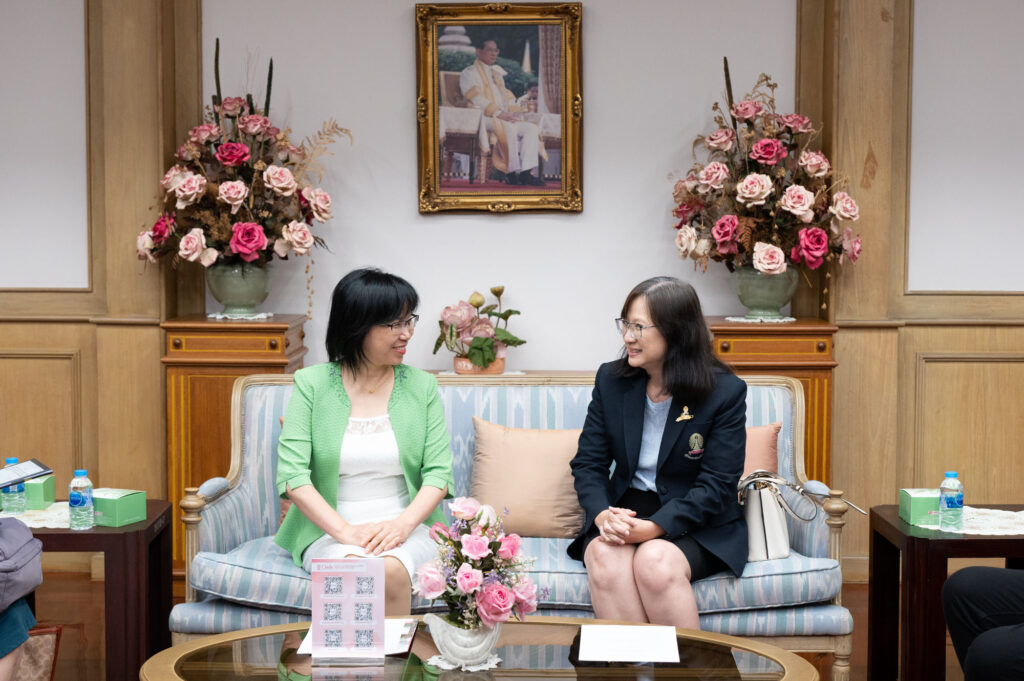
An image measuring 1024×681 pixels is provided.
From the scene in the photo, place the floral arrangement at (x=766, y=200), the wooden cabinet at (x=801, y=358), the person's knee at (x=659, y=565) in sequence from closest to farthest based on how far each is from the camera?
1. the person's knee at (x=659, y=565)
2. the floral arrangement at (x=766, y=200)
3. the wooden cabinet at (x=801, y=358)

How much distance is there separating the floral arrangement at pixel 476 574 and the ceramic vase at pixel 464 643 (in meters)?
0.02

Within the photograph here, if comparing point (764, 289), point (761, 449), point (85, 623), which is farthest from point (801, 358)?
point (85, 623)

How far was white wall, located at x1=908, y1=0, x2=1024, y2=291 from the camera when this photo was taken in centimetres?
474

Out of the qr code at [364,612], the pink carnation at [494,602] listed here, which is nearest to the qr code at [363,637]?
the qr code at [364,612]

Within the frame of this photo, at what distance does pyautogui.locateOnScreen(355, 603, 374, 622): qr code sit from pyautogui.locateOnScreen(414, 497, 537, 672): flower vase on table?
0.46ft

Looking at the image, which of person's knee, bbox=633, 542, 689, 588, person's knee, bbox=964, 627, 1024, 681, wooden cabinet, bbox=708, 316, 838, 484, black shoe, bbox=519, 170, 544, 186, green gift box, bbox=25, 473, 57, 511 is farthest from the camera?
black shoe, bbox=519, 170, 544, 186

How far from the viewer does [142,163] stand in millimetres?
4555

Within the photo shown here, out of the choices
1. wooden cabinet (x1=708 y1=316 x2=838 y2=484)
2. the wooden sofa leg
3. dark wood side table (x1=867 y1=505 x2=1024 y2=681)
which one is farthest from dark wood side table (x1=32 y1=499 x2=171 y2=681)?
wooden cabinet (x1=708 y1=316 x2=838 y2=484)

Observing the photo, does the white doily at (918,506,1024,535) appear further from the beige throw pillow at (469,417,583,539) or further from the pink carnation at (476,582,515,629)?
the pink carnation at (476,582,515,629)

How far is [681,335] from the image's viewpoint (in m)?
3.26

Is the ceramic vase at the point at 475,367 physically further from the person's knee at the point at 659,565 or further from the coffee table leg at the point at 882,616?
the coffee table leg at the point at 882,616

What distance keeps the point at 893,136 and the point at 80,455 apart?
12.5 ft

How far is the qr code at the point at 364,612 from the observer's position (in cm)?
245

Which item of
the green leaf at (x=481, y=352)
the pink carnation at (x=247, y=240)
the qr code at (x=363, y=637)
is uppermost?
the pink carnation at (x=247, y=240)
